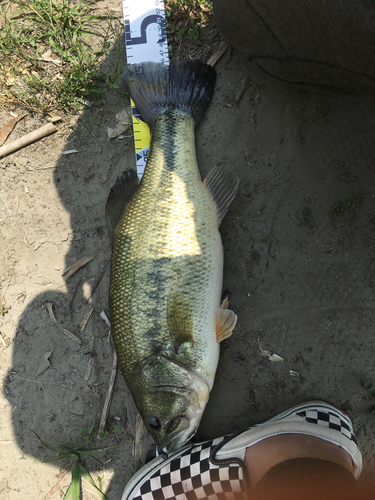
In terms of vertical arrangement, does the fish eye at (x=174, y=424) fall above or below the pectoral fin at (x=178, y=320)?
below

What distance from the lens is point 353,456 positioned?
2555 millimetres

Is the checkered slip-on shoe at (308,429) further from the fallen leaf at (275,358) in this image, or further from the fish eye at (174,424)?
the fish eye at (174,424)

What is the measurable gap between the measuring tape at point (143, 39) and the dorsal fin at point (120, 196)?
1.20ft

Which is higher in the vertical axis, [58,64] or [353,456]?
[58,64]

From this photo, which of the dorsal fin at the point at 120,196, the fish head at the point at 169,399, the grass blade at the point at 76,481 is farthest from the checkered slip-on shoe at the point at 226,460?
the dorsal fin at the point at 120,196

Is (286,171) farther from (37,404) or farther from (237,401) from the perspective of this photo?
(37,404)

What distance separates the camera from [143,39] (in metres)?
3.06

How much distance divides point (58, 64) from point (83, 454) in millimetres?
3595

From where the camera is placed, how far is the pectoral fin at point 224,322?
2.50m

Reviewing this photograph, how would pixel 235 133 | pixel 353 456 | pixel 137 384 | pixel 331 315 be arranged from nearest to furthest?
pixel 137 384
pixel 353 456
pixel 331 315
pixel 235 133

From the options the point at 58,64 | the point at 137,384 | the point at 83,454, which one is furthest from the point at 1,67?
the point at 83,454

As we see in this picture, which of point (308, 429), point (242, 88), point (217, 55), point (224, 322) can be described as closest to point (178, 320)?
point (224, 322)

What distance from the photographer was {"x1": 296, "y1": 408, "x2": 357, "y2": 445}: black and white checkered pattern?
8.59 ft

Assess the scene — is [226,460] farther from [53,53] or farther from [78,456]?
[53,53]
